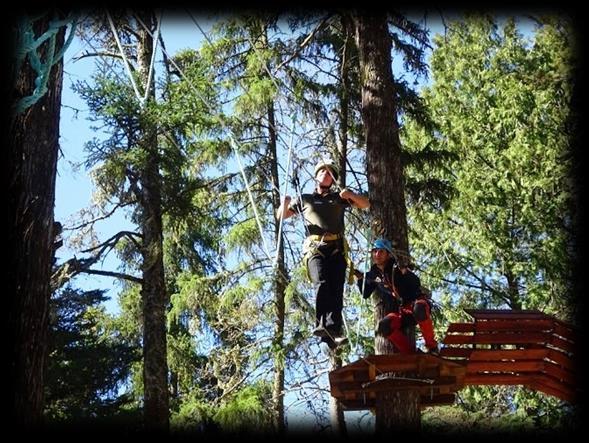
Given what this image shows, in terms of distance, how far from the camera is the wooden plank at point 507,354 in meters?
6.76

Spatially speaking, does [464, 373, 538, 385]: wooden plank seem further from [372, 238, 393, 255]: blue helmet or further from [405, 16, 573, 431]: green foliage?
[405, 16, 573, 431]: green foliage

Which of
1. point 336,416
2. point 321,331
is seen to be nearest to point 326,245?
point 321,331

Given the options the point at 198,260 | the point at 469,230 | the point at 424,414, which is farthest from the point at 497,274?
the point at 198,260

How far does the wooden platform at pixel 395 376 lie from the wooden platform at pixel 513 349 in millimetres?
193

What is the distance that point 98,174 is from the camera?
1078 cm

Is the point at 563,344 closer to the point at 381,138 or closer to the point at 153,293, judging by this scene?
the point at 381,138

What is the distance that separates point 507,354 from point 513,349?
82 mm

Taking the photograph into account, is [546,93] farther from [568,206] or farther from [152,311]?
[152,311]

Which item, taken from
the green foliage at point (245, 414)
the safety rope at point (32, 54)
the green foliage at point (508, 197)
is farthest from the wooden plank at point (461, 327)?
the green foliage at point (508, 197)

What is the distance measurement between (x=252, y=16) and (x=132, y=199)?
3.12m

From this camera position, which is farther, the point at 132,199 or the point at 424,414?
the point at 424,414

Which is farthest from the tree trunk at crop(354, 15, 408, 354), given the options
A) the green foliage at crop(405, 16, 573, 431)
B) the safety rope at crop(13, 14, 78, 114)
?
the green foliage at crop(405, 16, 573, 431)

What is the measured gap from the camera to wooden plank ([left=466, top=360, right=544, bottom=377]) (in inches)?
271

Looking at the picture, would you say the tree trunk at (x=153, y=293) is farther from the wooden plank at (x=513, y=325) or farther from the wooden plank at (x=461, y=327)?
the wooden plank at (x=513, y=325)
